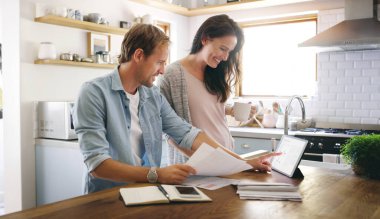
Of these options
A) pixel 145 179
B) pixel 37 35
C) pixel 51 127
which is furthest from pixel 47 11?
pixel 145 179

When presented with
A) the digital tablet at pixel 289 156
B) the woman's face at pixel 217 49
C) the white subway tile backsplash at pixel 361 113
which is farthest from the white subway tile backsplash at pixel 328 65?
the digital tablet at pixel 289 156

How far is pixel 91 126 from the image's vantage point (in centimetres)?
160

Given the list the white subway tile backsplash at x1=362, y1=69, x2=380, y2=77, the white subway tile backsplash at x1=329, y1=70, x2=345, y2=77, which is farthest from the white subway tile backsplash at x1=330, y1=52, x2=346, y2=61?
the white subway tile backsplash at x1=362, y1=69, x2=380, y2=77

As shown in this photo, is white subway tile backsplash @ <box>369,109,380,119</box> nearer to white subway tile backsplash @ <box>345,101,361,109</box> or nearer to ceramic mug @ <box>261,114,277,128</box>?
white subway tile backsplash @ <box>345,101,361,109</box>

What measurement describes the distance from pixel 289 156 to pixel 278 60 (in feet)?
10.4

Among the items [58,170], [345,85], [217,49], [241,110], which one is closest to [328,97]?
[345,85]

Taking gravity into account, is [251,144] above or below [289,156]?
below

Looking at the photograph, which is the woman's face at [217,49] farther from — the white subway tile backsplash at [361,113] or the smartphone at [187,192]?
the white subway tile backsplash at [361,113]

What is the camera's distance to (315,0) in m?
4.39

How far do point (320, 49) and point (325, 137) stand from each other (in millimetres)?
1050

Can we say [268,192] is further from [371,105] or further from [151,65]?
[371,105]

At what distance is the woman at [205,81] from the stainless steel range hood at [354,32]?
186 centimetres

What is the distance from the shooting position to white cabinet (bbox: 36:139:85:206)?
3.42 m

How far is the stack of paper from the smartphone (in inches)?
6.7
